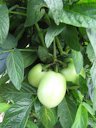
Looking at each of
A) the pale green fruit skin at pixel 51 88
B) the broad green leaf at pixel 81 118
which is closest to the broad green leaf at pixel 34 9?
the pale green fruit skin at pixel 51 88

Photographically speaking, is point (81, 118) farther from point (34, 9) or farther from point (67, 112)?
point (34, 9)

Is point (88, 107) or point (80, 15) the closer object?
point (80, 15)

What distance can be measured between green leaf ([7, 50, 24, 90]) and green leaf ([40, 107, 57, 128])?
14 centimetres

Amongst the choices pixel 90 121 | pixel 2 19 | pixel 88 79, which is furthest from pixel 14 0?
pixel 90 121

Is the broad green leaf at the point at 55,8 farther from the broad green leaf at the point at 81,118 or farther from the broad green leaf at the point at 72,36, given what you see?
the broad green leaf at the point at 81,118

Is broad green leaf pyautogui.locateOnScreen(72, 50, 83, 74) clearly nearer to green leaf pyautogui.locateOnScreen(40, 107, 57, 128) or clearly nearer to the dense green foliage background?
Answer: the dense green foliage background

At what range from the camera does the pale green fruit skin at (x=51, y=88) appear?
52cm

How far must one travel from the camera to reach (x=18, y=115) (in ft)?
1.96

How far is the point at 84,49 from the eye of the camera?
609mm

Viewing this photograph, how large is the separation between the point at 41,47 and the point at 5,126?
0.54ft

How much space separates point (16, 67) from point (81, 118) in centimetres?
17

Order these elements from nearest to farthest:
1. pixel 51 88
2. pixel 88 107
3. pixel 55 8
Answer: pixel 55 8
pixel 51 88
pixel 88 107

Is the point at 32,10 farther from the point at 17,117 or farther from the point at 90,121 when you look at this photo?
the point at 90,121

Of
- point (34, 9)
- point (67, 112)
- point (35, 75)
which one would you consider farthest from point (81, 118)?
point (34, 9)
